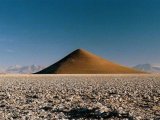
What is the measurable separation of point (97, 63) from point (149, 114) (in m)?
158

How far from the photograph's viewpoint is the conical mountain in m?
154

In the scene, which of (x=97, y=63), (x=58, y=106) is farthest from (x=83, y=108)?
(x=97, y=63)

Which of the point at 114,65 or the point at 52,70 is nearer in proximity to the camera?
the point at 52,70

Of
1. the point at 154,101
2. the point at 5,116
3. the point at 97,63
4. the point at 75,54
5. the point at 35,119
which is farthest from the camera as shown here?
the point at 75,54

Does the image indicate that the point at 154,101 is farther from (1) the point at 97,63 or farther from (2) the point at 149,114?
(1) the point at 97,63

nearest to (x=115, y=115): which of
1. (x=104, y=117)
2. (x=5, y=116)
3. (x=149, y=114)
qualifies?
(x=104, y=117)

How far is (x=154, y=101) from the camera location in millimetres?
17531

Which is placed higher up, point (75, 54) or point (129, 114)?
point (75, 54)

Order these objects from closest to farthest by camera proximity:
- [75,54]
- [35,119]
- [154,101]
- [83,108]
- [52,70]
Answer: [35,119] < [83,108] < [154,101] < [52,70] < [75,54]

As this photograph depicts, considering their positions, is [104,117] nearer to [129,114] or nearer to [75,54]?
[129,114]

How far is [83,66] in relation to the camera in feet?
540

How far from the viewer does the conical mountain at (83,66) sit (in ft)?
506

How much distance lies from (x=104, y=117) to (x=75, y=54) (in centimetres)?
17055

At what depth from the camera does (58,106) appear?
1569 centimetres
